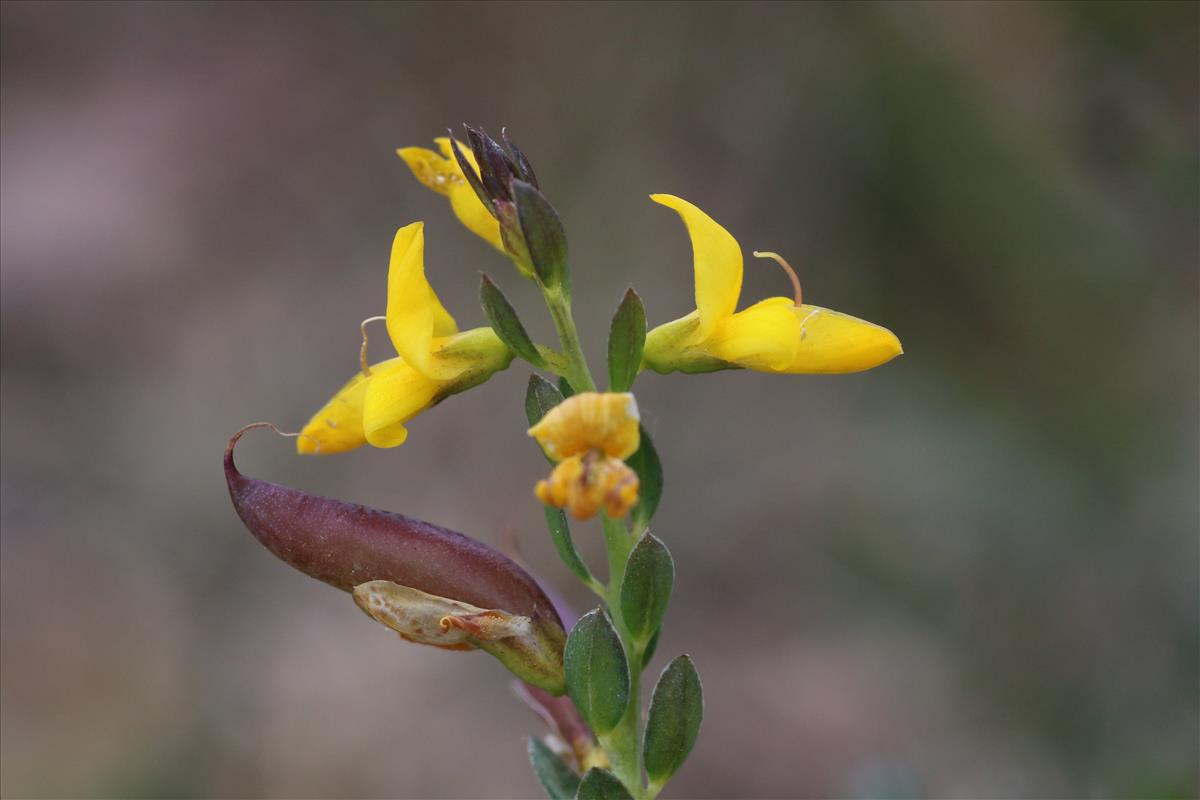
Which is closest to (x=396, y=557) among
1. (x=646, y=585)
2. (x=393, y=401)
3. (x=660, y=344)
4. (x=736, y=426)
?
(x=393, y=401)

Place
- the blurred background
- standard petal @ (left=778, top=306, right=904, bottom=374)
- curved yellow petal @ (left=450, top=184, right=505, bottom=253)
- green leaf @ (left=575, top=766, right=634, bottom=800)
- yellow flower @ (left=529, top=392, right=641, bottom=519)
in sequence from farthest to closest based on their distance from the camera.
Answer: the blurred background, curved yellow petal @ (left=450, top=184, right=505, bottom=253), standard petal @ (left=778, top=306, right=904, bottom=374), green leaf @ (left=575, top=766, right=634, bottom=800), yellow flower @ (left=529, top=392, right=641, bottom=519)

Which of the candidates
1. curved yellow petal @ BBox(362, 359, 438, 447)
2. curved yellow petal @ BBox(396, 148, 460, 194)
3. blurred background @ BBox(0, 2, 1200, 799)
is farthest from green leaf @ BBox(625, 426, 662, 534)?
blurred background @ BBox(0, 2, 1200, 799)

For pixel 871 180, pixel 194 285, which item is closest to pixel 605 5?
pixel 871 180

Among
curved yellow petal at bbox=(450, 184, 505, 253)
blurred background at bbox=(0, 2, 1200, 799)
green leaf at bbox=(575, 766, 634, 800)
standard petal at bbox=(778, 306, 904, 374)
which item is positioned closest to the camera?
green leaf at bbox=(575, 766, 634, 800)

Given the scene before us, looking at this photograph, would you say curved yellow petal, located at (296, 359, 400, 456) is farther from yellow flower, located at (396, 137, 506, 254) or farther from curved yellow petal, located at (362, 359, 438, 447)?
yellow flower, located at (396, 137, 506, 254)

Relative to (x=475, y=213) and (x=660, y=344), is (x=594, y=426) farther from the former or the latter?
(x=475, y=213)

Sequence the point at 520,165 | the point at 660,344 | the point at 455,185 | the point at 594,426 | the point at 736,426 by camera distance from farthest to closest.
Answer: the point at 736,426 → the point at 455,185 → the point at 660,344 → the point at 520,165 → the point at 594,426

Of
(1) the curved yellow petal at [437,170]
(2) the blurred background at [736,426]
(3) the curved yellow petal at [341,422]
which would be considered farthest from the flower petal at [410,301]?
(2) the blurred background at [736,426]

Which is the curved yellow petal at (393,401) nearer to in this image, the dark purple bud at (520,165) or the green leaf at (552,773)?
the dark purple bud at (520,165)
